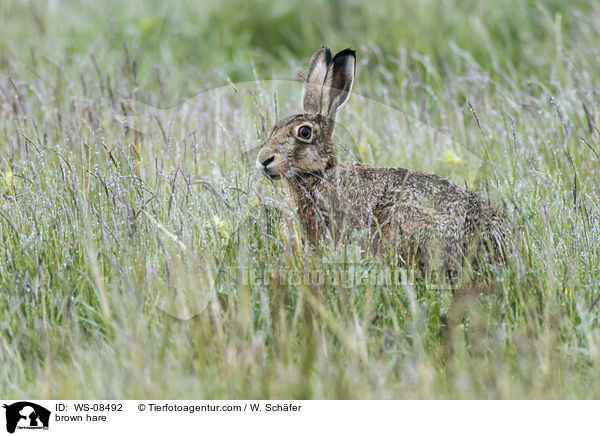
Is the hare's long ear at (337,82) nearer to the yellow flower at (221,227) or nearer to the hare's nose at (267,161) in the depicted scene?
the hare's nose at (267,161)

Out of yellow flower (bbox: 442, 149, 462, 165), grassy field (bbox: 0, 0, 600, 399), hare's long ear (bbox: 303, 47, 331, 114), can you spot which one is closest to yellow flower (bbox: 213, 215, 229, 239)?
grassy field (bbox: 0, 0, 600, 399)

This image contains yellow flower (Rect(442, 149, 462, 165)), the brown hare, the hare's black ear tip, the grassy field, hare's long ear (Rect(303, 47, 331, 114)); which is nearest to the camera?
the grassy field

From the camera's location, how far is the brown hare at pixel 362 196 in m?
3.74

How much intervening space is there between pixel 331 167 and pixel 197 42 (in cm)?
425

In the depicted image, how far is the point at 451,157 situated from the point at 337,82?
1093 millimetres

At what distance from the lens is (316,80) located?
159 inches

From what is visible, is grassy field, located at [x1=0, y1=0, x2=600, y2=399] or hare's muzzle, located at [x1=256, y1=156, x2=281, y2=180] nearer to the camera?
grassy field, located at [x1=0, y1=0, x2=600, y2=399]

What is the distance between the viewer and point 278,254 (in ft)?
12.8
